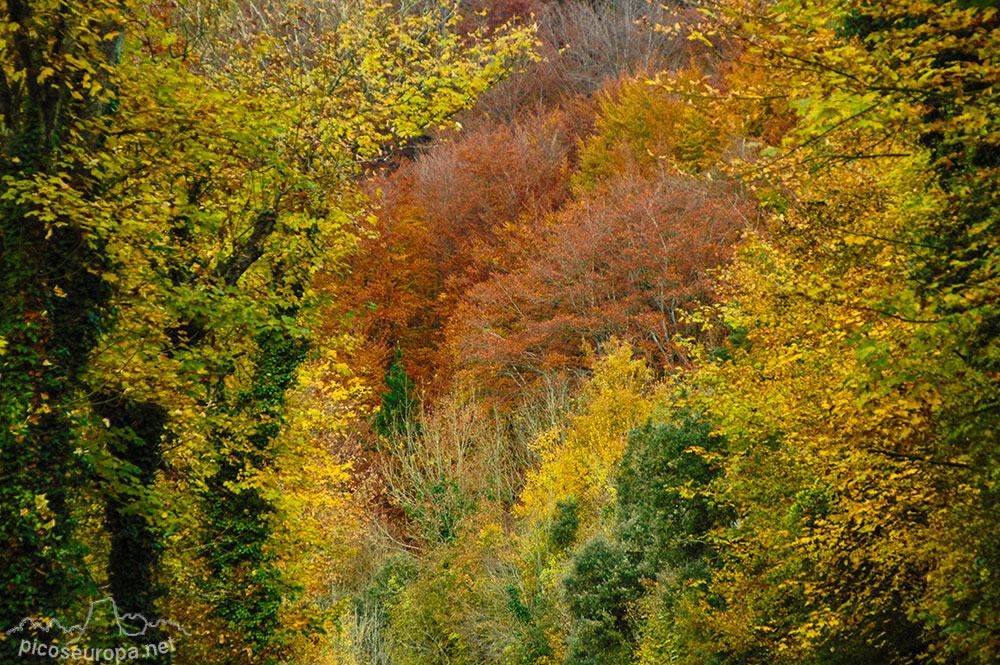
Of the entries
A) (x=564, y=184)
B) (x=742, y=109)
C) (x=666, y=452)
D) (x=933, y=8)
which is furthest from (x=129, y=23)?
(x=564, y=184)

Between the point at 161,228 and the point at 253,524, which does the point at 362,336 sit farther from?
the point at 161,228

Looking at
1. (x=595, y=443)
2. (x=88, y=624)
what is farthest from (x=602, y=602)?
(x=88, y=624)

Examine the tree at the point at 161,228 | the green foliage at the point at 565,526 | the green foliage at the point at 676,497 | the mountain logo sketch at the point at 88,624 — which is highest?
the tree at the point at 161,228

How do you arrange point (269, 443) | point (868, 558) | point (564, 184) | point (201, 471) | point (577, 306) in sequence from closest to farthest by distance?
point (868, 558), point (201, 471), point (269, 443), point (577, 306), point (564, 184)

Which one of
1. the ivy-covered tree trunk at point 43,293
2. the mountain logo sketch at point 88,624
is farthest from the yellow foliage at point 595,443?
the ivy-covered tree trunk at point 43,293

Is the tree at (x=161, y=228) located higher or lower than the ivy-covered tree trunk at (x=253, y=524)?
higher

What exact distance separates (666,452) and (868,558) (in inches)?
306

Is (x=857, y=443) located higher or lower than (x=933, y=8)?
lower

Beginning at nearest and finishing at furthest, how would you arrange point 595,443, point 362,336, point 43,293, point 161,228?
1. point 43,293
2. point 161,228
3. point 362,336
4. point 595,443

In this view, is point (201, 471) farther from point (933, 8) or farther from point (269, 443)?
point (933, 8)

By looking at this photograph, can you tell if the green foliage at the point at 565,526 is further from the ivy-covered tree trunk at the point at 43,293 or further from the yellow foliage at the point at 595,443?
the ivy-covered tree trunk at the point at 43,293

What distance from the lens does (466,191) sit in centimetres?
4409

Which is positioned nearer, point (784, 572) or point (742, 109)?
point (742, 109)

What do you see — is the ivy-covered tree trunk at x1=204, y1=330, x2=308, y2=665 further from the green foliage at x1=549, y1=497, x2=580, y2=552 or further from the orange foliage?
the orange foliage
